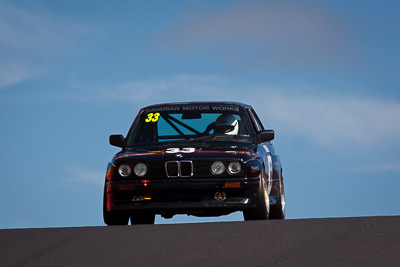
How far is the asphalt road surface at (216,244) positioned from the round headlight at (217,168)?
1.59 metres

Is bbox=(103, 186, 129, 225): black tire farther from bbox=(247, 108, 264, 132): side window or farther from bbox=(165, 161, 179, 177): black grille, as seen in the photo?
bbox=(247, 108, 264, 132): side window

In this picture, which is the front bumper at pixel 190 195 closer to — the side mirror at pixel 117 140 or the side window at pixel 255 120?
the side mirror at pixel 117 140

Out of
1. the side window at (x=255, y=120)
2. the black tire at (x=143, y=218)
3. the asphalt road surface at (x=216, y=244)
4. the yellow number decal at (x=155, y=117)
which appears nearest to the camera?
the asphalt road surface at (x=216, y=244)

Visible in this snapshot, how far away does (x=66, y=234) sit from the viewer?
34.0ft

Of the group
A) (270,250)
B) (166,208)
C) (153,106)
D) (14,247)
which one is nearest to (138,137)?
(153,106)

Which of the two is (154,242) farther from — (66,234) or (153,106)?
(153,106)

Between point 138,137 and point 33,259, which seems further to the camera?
point 138,137

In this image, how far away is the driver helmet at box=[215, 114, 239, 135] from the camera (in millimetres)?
13539

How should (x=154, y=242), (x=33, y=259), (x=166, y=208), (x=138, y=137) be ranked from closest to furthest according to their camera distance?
(x=33, y=259), (x=154, y=242), (x=166, y=208), (x=138, y=137)

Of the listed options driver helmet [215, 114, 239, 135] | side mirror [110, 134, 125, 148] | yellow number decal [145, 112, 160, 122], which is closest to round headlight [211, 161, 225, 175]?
driver helmet [215, 114, 239, 135]

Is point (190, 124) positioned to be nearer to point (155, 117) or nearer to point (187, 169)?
point (155, 117)

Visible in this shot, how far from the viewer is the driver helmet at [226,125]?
1354 cm

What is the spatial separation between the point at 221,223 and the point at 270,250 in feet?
7.34

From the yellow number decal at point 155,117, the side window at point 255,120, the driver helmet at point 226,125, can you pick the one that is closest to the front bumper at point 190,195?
the driver helmet at point 226,125
